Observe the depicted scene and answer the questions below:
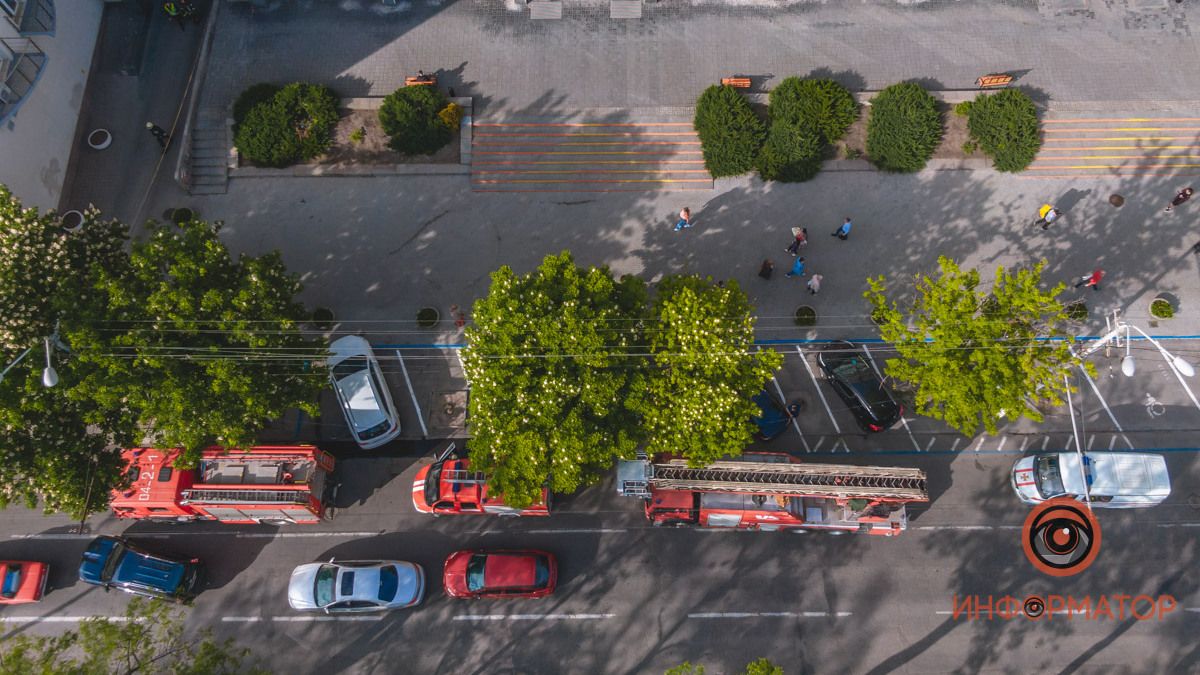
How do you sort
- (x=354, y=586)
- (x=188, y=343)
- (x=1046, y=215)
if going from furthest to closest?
1. (x=1046, y=215)
2. (x=354, y=586)
3. (x=188, y=343)

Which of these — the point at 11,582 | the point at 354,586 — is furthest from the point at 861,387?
the point at 11,582

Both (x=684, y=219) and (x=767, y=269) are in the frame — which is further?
(x=684, y=219)

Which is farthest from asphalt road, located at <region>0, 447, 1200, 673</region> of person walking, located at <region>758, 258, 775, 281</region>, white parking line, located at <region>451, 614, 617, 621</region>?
person walking, located at <region>758, 258, 775, 281</region>

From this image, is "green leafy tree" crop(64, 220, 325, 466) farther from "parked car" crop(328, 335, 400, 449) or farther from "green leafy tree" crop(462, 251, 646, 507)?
"green leafy tree" crop(462, 251, 646, 507)

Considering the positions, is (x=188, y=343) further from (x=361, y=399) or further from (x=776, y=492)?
(x=776, y=492)

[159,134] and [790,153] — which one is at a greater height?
[159,134]

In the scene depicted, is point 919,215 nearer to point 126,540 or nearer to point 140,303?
point 140,303
